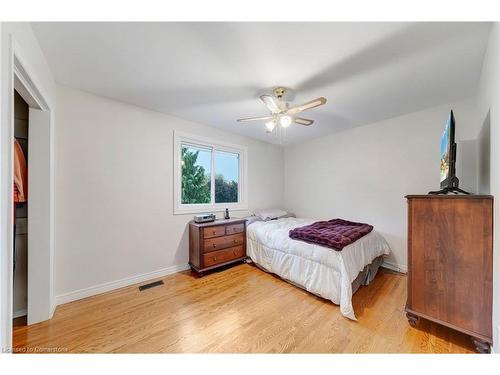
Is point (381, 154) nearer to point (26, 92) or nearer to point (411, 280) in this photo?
point (411, 280)

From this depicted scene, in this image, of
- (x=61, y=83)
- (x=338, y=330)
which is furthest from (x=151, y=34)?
(x=338, y=330)

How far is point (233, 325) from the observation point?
1.72 meters

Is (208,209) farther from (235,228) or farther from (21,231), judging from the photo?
(21,231)

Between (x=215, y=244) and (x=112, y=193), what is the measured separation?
4.81 ft

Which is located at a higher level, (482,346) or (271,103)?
(271,103)

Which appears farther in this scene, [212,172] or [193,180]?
[212,172]

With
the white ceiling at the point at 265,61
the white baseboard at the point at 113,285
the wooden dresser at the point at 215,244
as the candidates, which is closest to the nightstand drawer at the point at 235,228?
the wooden dresser at the point at 215,244

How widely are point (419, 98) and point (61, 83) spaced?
12.9ft

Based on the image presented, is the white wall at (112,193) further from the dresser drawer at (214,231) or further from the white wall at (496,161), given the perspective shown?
the white wall at (496,161)

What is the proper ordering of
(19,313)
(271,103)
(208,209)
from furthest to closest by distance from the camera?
(208,209)
(271,103)
(19,313)

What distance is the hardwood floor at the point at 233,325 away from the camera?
148 cm

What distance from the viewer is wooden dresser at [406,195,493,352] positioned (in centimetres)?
136

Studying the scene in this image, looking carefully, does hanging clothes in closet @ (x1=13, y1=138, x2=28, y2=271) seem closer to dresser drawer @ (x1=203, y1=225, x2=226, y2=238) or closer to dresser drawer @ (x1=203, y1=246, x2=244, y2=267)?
dresser drawer @ (x1=203, y1=225, x2=226, y2=238)

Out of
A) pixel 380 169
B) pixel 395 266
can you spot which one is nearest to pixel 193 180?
pixel 380 169
